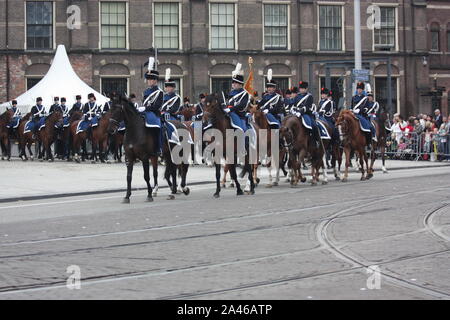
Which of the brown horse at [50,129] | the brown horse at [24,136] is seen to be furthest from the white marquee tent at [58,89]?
the brown horse at [50,129]

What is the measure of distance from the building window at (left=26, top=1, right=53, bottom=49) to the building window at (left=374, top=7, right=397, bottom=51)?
18.5 meters

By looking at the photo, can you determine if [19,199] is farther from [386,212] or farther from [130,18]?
[130,18]

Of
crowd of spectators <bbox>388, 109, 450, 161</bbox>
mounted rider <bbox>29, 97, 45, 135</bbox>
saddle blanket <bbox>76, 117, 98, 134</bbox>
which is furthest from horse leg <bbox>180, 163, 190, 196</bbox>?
mounted rider <bbox>29, 97, 45, 135</bbox>

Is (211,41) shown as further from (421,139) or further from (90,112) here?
(421,139)

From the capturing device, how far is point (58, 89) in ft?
134

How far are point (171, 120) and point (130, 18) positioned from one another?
94.5 ft

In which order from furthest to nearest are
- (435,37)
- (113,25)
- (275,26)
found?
(435,37) → (275,26) → (113,25)

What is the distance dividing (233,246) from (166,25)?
38830mm

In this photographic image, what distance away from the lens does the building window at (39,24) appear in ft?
160

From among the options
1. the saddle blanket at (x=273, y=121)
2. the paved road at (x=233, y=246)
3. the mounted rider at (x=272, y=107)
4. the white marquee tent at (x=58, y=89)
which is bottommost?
the paved road at (x=233, y=246)

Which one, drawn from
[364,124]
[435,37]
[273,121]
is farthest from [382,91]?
[273,121]

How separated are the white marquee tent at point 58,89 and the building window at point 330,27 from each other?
16.8 meters

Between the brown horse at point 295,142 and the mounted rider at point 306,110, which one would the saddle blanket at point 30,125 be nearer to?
the mounted rider at point 306,110

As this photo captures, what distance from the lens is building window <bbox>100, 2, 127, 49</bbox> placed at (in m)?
49.5
